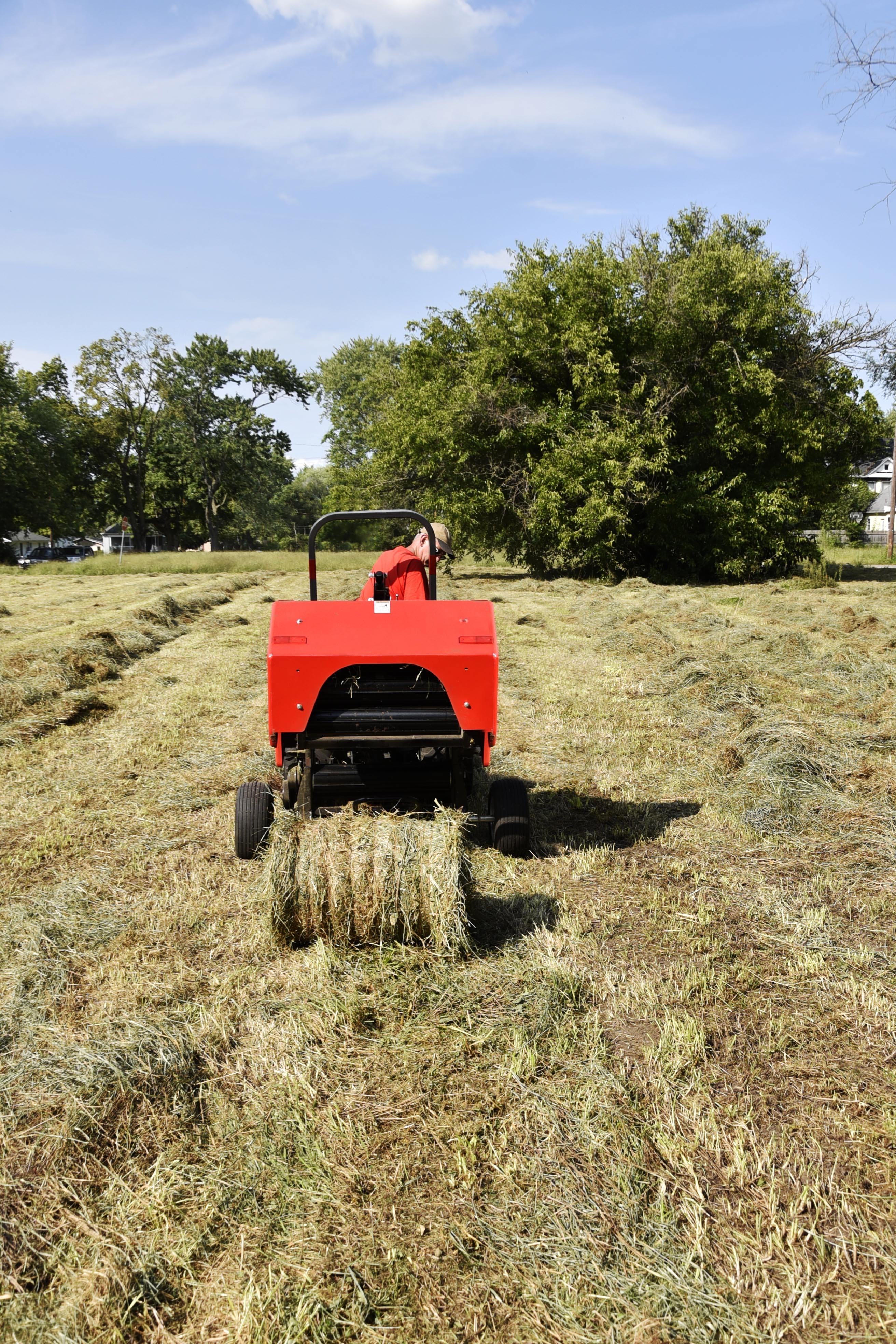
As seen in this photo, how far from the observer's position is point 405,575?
5324mm

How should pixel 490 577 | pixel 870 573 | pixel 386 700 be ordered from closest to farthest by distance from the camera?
pixel 386 700 → pixel 870 573 → pixel 490 577

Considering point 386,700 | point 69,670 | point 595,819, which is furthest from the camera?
point 69,670

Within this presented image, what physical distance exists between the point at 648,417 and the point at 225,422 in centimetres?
3806

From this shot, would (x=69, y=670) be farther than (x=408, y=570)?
Yes

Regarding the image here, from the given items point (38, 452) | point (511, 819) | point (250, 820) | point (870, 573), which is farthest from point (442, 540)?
point (38, 452)

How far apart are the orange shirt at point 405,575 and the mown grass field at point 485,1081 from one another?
152cm

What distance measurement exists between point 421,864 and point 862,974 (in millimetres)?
1840

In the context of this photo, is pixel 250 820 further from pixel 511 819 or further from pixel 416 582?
pixel 416 582

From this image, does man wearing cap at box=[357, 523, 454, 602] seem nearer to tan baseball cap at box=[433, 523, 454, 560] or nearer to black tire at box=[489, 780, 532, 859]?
tan baseball cap at box=[433, 523, 454, 560]

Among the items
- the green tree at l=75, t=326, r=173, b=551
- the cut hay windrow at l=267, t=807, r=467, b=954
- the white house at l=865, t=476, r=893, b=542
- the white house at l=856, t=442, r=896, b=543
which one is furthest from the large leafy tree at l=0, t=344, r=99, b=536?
the white house at l=865, t=476, r=893, b=542

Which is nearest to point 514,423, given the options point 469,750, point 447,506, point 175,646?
point 447,506

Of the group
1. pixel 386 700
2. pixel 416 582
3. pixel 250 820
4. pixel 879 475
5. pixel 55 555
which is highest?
pixel 879 475

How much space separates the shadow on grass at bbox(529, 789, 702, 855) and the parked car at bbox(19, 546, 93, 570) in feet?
157

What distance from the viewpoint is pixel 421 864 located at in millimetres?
3721
